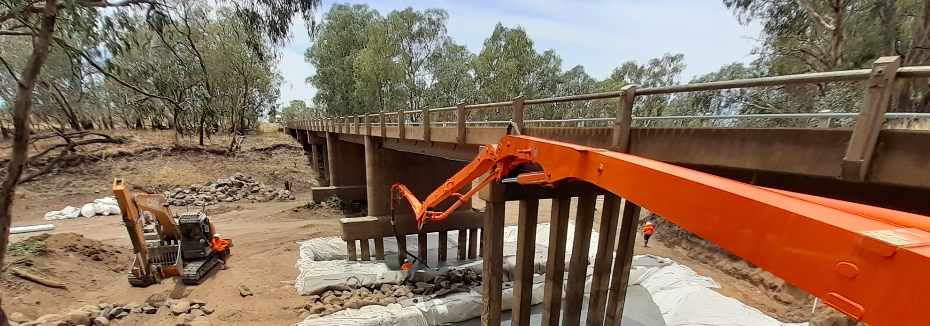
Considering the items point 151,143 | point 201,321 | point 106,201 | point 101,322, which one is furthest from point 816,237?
point 151,143

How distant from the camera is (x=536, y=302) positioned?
10930mm

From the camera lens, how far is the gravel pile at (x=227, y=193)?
68.5 feet

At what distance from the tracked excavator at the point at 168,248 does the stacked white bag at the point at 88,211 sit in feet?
35.7

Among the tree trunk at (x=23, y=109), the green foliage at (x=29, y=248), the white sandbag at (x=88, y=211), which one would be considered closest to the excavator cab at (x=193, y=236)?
the green foliage at (x=29, y=248)

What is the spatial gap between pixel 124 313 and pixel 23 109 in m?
5.54

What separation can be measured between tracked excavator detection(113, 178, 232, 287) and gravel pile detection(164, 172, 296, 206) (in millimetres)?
11066

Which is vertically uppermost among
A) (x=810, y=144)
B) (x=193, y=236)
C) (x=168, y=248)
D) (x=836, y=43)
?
(x=836, y=43)

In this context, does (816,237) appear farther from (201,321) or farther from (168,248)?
(168,248)

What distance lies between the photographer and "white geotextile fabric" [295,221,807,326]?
9.12 metres

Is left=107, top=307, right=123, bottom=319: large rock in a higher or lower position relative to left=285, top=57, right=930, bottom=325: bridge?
lower

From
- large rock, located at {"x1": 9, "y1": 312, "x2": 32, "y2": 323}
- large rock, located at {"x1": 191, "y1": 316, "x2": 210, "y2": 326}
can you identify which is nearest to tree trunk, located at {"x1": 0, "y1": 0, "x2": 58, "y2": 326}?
large rock, located at {"x1": 9, "y1": 312, "x2": 32, "y2": 323}

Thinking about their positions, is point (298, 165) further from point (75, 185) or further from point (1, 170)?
point (1, 170)

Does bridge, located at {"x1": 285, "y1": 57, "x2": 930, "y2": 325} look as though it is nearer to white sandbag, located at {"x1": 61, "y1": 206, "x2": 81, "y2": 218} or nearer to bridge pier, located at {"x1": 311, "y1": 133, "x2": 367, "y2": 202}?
bridge pier, located at {"x1": 311, "y1": 133, "x2": 367, "y2": 202}

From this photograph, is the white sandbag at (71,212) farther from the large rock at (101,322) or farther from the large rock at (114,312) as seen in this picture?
the large rock at (101,322)
